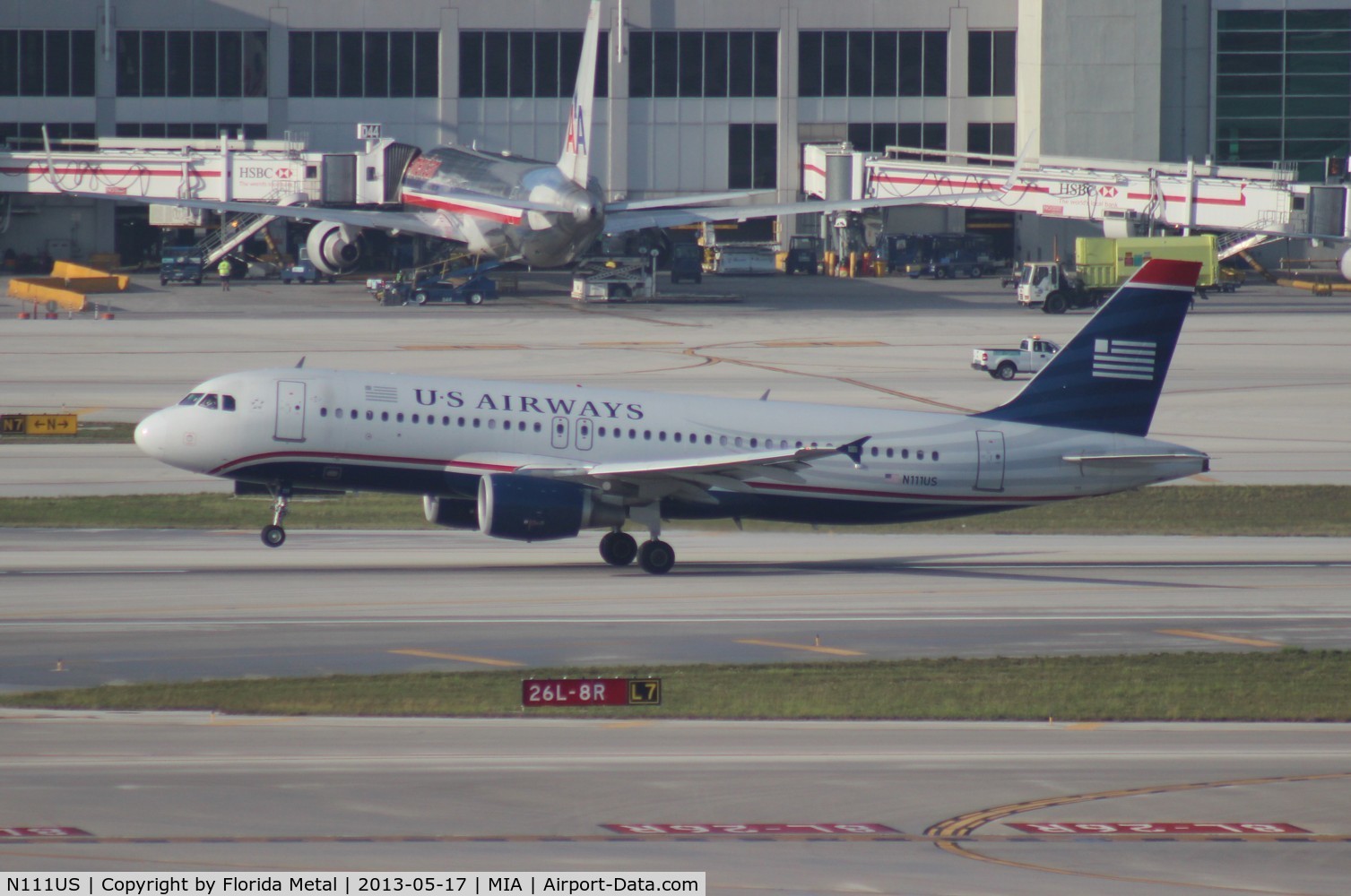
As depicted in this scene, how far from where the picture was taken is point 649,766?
20.3 m

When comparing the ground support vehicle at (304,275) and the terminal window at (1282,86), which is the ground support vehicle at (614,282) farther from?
the terminal window at (1282,86)

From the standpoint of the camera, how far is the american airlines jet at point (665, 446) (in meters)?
34.2

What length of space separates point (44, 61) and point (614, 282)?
48943 mm

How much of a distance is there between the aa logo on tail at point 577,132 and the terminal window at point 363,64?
2909 cm

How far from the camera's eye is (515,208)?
9531 centimetres

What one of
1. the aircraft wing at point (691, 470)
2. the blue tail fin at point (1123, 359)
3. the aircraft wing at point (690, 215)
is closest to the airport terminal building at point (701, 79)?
the aircraft wing at point (690, 215)

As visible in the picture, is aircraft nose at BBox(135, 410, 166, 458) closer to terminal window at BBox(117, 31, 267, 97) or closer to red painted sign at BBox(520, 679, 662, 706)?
red painted sign at BBox(520, 679, 662, 706)

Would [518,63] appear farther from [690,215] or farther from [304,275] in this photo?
[690,215]

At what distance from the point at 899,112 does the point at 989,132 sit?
7.06 metres

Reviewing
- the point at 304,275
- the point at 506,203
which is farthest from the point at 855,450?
the point at 304,275

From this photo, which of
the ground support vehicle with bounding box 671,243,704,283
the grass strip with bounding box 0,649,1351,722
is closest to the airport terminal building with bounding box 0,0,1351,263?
the ground support vehicle with bounding box 671,243,704,283

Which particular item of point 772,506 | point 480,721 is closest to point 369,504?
point 772,506

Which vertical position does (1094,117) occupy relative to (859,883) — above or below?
above

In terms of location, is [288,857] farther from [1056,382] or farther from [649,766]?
[1056,382]
